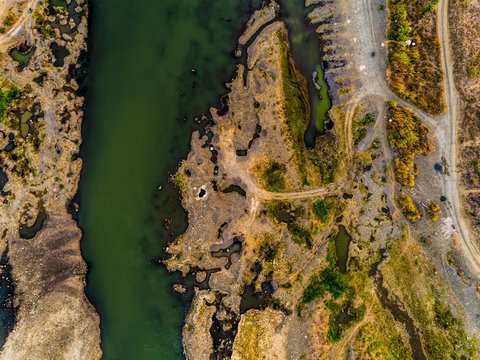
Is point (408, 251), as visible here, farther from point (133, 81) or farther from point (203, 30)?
point (133, 81)

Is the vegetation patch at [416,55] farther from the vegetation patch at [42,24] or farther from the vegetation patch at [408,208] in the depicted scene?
the vegetation patch at [42,24]

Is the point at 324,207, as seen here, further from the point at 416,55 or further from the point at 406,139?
the point at 416,55

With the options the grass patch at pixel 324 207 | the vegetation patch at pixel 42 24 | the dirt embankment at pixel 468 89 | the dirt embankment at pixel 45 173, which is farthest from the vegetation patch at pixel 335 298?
the vegetation patch at pixel 42 24

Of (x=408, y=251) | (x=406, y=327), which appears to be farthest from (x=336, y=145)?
(x=406, y=327)

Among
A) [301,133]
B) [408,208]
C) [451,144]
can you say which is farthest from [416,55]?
[408,208]

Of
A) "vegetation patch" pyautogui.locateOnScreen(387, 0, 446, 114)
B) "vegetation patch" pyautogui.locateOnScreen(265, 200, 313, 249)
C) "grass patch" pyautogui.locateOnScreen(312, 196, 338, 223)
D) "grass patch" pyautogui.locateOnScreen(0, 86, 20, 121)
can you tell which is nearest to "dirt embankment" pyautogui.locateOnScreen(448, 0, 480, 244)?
"vegetation patch" pyautogui.locateOnScreen(387, 0, 446, 114)

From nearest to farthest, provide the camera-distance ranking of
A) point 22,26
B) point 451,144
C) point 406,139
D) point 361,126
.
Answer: point 451,144 → point 406,139 → point 22,26 → point 361,126
